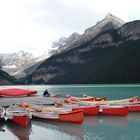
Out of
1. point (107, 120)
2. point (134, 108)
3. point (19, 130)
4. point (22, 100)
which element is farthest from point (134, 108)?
point (19, 130)

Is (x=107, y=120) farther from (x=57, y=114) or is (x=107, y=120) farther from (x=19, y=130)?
(x=19, y=130)

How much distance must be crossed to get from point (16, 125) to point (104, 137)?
448 inches

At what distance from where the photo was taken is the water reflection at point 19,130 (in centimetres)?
3450

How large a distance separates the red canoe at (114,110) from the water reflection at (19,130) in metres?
13.2

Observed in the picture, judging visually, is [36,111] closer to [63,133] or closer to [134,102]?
[63,133]

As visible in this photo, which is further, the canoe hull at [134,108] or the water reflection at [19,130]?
the canoe hull at [134,108]

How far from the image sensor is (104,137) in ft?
110

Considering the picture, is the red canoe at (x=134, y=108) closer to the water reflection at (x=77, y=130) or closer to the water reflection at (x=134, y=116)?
the water reflection at (x=134, y=116)

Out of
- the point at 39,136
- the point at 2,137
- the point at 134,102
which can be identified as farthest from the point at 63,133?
the point at 134,102

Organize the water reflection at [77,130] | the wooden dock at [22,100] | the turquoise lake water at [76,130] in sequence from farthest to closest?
the wooden dock at [22,100]
the water reflection at [77,130]
the turquoise lake water at [76,130]

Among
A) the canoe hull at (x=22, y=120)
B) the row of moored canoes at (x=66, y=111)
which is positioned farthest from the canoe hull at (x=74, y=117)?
the canoe hull at (x=22, y=120)

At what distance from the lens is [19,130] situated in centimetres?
3753

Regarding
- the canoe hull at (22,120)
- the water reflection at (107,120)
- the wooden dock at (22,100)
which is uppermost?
the wooden dock at (22,100)

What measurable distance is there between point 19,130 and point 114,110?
54.9 ft
